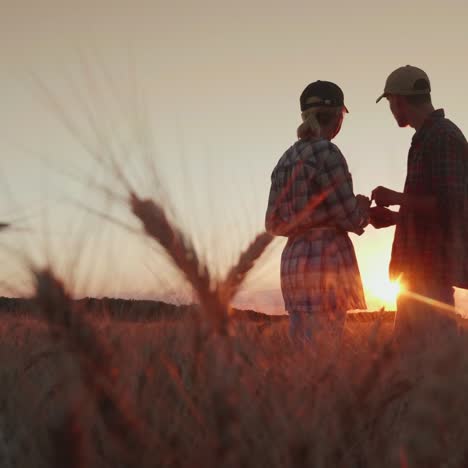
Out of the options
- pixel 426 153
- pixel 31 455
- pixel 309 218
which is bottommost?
pixel 31 455

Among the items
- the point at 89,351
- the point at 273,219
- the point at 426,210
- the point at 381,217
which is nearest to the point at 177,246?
the point at 89,351

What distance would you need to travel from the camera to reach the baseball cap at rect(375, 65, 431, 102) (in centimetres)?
321

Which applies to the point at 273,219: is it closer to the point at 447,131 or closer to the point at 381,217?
the point at 381,217

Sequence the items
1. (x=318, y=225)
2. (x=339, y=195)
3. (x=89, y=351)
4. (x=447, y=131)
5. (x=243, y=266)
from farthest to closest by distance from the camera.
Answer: (x=447, y=131) → (x=318, y=225) → (x=339, y=195) → (x=243, y=266) → (x=89, y=351)

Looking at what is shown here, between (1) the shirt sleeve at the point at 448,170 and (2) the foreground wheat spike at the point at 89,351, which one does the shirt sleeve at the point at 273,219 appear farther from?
(2) the foreground wheat spike at the point at 89,351

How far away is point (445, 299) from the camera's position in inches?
121

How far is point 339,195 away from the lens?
2807 mm

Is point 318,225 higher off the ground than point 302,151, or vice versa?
point 302,151

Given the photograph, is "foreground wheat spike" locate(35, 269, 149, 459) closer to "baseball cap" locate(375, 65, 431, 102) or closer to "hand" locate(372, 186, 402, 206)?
"hand" locate(372, 186, 402, 206)

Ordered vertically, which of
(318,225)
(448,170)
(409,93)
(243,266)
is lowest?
(243,266)

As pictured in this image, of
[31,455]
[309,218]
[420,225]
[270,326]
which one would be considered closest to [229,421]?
[31,455]

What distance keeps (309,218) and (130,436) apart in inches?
86.6

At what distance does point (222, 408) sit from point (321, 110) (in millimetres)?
2405

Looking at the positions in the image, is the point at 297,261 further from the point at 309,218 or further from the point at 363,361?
the point at 363,361
